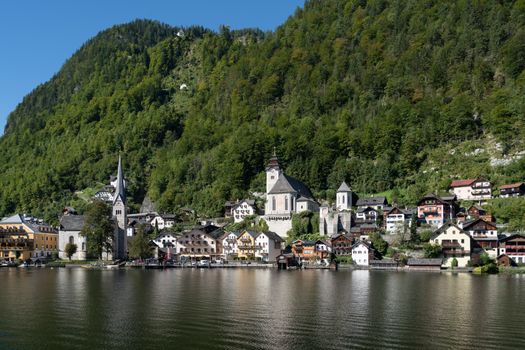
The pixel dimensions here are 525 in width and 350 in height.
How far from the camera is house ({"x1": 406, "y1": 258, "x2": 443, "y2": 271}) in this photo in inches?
2906

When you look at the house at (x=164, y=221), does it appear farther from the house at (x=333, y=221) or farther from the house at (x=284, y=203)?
the house at (x=333, y=221)

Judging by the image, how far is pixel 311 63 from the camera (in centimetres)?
15162

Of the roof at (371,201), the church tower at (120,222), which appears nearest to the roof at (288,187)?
the roof at (371,201)

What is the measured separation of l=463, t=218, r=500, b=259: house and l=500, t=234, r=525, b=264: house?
4.78 ft

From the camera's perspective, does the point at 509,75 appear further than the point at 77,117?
No

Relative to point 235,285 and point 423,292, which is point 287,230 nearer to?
point 235,285

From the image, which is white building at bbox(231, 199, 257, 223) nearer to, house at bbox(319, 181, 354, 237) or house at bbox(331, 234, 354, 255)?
house at bbox(319, 181, 354, 237)

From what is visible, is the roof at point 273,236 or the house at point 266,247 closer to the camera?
→ the house at point 266,247

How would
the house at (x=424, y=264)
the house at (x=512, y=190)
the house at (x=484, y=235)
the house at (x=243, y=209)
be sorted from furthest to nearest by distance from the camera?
the house at (x=243, y=209), the house at (x=512, y=190), the house at (x=484, y=235), the house at (x=424, y=264)

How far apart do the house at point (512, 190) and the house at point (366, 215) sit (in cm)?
1735

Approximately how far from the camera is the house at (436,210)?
84.0 m

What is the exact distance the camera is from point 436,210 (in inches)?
3314

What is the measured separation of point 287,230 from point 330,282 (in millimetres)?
40670

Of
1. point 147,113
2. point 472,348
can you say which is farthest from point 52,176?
point 472,348
